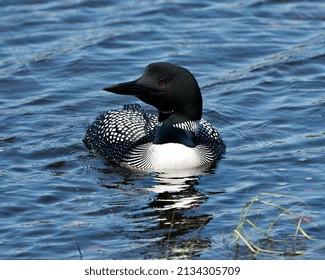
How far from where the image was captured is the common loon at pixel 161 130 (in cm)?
863

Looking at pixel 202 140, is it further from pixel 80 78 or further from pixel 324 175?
pixel 80 78

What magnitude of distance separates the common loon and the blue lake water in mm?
145

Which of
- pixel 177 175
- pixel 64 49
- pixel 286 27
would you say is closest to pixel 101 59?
pixel 64 49

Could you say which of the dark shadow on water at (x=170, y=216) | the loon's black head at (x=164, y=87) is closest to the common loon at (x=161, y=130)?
the loon's black head at (x=164, y=87)

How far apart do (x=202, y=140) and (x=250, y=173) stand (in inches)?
27.6

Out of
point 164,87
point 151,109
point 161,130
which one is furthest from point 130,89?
point 151,109

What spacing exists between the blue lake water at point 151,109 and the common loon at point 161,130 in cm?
14

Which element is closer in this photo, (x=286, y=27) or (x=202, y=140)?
(x=202, y=140)

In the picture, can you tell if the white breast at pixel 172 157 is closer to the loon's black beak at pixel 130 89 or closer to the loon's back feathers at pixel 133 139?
the loon's back feathers at pixel 133 139

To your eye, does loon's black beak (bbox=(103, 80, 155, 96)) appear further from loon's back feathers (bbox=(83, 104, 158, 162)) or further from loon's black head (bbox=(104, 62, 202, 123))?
loon's back feathers (bbox=(83, 104, 158, 162))

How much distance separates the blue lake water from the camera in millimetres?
7242

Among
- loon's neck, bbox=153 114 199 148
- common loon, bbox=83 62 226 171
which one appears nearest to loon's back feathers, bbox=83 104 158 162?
common loon, bbox=83 62 226 171

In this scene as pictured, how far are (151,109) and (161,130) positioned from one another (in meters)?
1.47

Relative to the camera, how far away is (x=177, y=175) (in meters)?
8.68
